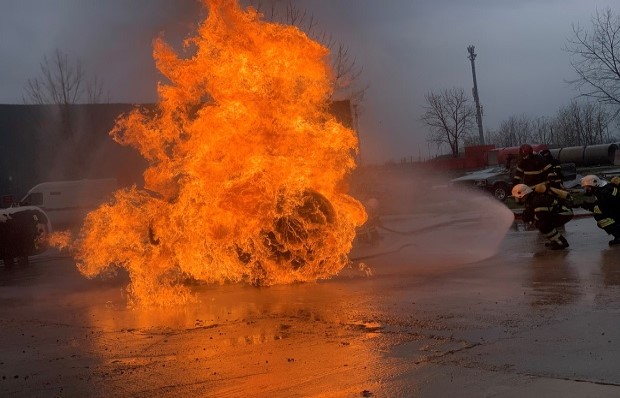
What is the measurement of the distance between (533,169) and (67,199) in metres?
19.5

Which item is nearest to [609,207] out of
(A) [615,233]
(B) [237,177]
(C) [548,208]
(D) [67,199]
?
(A) [615,233]

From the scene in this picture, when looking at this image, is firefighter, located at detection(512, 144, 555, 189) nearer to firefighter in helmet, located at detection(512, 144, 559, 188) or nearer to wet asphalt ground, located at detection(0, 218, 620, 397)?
firefighter in helmet, located at detection(512, 144, 559, 188)

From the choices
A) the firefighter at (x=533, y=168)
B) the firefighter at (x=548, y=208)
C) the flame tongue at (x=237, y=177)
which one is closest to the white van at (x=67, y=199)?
the flame tongue at (x=237, y=177)

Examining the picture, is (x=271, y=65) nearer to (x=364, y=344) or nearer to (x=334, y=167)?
(x=334, y=167)

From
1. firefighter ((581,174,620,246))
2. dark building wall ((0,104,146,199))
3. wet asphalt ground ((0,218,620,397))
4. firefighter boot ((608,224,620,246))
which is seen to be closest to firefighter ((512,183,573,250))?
firefighter ((581,174,620,246))

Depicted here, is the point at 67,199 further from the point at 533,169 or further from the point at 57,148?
the point at 533,169

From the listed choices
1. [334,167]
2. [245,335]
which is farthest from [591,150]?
[245,335]

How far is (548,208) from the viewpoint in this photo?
486 inches

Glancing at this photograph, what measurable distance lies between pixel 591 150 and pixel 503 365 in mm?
44494

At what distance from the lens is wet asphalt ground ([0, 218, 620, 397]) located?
17.7ft

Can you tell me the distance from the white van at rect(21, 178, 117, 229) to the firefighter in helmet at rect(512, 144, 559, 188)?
59.7 ft

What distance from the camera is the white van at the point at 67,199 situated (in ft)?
88.5

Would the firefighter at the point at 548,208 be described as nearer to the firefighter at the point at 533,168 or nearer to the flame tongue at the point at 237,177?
the firefighter at the point at 533,168

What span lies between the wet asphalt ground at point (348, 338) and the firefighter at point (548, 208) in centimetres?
101
